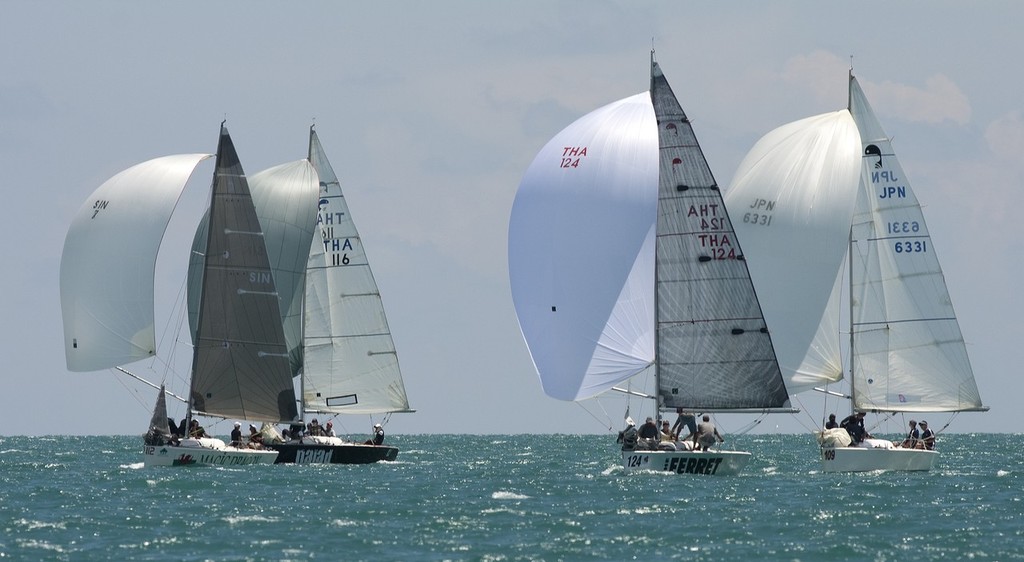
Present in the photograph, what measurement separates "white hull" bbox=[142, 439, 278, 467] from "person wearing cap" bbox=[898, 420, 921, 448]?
18.0 m

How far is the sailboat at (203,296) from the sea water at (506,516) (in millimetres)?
2991

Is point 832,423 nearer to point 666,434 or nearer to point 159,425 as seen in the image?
point 666,434

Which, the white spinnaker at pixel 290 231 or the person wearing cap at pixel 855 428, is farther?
the white spinnaker at pixel 290 231

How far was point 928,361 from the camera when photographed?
167 feet

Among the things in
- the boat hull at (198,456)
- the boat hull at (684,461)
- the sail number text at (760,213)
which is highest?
the sail number text at (760,213)

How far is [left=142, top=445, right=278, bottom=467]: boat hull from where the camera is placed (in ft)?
172

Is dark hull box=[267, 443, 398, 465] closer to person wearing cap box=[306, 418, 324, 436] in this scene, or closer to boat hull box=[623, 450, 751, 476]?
person wearing cap box=[306, 418, 324, 436]

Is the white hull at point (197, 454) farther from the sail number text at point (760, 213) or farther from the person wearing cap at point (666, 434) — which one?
the sail number text at point (760, 213)

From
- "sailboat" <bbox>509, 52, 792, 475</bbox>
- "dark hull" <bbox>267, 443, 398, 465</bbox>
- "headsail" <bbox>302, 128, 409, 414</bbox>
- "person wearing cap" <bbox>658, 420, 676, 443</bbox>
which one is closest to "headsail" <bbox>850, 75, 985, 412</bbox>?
"sailboat" <bbox>509, 52, 792, 475</bbox>

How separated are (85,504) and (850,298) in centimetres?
2181

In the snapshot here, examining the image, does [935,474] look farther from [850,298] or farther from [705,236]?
[705,236]

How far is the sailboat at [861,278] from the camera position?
167 ft

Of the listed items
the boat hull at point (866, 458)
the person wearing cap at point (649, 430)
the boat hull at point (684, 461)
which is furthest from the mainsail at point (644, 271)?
the boat hull at point (866, 458)

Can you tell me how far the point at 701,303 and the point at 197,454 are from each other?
15.0m
